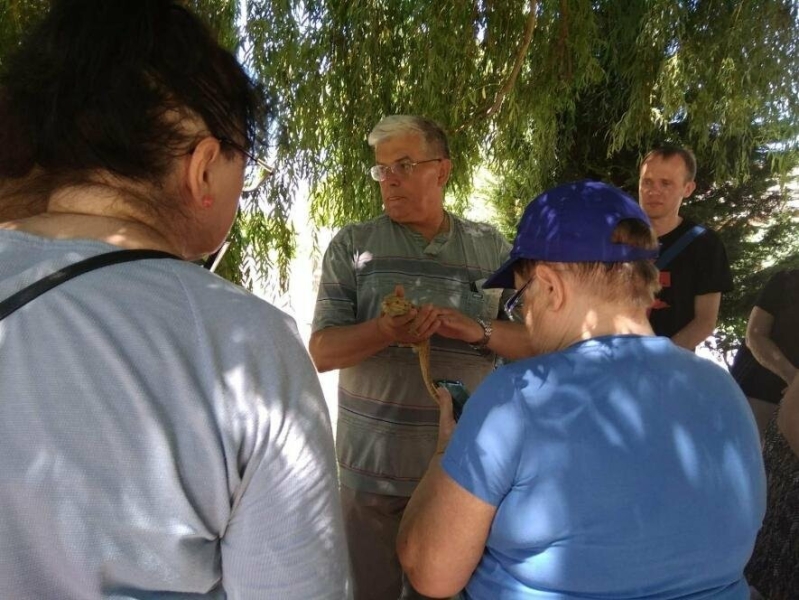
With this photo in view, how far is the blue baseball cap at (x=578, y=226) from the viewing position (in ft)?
4.56

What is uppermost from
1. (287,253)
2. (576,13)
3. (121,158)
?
(576,13)

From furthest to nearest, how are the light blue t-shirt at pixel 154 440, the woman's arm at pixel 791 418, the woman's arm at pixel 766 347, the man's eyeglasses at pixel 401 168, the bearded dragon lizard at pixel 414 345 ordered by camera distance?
the woman's arm at pixel 766 347 < the man's eyeglasses at pixel 401 168 < the bearded dragon lizard at pixel 414 345 < the woman's arm at pixel 791 418 < the light blue t-shirt at pixel 154 440

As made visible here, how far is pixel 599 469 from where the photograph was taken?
123 centimetres

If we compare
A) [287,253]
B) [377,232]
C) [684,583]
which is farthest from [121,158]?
[287,253]

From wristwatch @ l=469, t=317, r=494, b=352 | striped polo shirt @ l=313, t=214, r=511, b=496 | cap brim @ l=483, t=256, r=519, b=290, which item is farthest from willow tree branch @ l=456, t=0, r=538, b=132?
cap brim @ l=483, t=256, r=519, b=290

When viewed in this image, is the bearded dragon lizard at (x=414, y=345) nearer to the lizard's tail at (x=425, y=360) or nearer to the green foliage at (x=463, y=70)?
the lizard's tail at (x=425, y=360)

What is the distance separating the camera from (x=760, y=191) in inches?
273

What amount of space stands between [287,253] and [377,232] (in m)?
0.66

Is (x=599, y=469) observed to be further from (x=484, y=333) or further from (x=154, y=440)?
(x=484, y=333)

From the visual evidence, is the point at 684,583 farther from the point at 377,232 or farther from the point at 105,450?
the point at 377,232

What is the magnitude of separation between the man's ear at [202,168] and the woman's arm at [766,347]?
3135 millimetres

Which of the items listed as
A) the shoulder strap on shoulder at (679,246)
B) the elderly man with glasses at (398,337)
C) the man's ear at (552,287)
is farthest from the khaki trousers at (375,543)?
the shoulder strap on shoulder at (679,246)

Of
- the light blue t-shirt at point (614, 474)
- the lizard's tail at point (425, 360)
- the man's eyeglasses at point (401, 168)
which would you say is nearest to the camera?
the light blue t-shirt at point (614, 474)

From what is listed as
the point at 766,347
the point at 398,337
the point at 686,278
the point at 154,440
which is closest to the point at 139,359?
the point at 154,440
